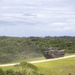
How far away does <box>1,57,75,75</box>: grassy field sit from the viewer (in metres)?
33.6

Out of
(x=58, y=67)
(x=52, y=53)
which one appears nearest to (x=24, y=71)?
(x=58, y=67)

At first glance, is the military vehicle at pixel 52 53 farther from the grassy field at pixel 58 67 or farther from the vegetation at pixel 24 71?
the vegetation at pixel 24 71

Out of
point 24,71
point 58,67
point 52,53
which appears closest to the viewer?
point 24,71

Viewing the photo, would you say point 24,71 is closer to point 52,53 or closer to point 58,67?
point 58,67

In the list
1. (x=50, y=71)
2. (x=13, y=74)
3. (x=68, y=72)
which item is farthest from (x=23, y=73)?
(x=68, y=72)

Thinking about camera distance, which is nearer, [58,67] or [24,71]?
[24,71]

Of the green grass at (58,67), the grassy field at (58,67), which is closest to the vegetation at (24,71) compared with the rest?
the grassy field at (58,67)

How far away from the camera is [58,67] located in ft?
120

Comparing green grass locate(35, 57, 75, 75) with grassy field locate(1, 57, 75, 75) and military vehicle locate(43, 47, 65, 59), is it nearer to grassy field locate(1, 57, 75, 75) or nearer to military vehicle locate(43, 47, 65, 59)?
grassy field locate(1, 57, 75, 75)

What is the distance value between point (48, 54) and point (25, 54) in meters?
3.60

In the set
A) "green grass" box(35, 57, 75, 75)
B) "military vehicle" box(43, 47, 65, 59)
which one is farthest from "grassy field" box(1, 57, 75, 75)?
"military vehicle" box(43, 47, 65, 59)

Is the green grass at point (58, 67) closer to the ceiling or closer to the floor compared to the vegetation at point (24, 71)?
closer to the floor

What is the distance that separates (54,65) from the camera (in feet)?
124

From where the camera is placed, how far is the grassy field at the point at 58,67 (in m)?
33.6
